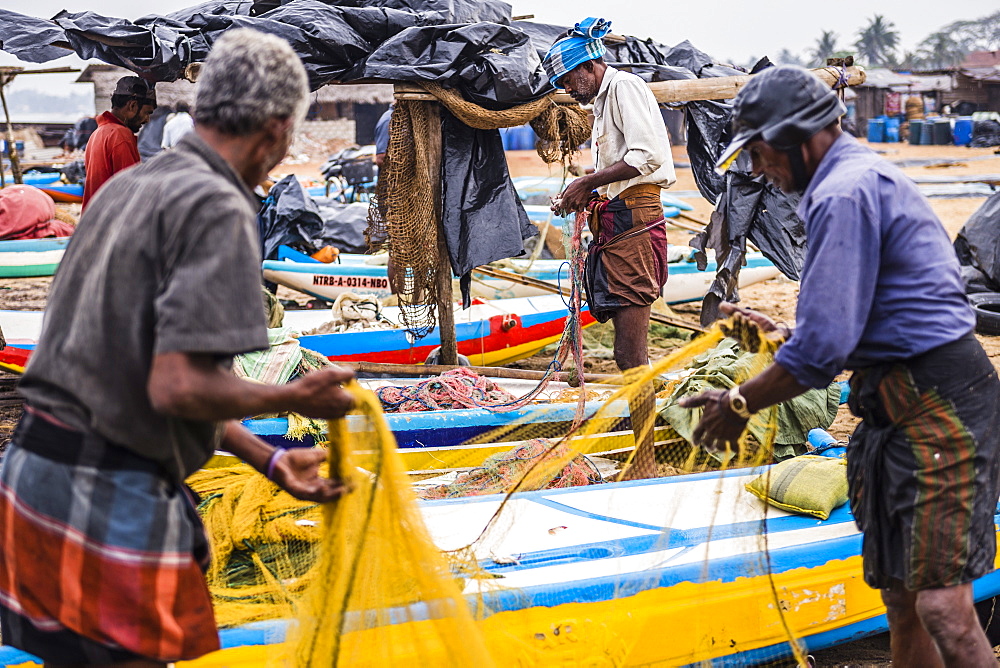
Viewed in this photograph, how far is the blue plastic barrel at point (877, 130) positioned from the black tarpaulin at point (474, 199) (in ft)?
120

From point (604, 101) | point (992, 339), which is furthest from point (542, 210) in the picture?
point (604, 101)

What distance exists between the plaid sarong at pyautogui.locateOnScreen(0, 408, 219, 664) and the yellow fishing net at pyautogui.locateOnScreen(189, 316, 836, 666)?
529mm

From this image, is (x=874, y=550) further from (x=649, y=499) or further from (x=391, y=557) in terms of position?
(x=649, y=499)

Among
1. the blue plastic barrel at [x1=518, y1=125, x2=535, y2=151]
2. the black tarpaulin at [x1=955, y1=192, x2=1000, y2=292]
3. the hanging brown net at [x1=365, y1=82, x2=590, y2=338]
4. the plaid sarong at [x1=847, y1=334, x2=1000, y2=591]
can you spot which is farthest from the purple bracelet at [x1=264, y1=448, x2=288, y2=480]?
the blue plastic barrel at [x1=518, y1=125, x2=535, y2=151]

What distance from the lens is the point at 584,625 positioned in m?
3.30

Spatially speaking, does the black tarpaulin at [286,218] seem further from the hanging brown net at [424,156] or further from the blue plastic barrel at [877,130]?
the blue plastic barrel at [877,130]

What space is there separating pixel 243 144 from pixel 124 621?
106cm

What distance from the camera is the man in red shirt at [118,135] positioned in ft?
20.4

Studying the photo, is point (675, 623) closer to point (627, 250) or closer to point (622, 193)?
point (627, 250)

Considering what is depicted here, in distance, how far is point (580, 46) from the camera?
16.4 feet

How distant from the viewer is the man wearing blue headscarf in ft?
16.2

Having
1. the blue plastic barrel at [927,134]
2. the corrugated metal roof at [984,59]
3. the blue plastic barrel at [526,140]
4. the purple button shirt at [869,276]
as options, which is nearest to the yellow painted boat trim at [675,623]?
the purple button shirt at [869,276]

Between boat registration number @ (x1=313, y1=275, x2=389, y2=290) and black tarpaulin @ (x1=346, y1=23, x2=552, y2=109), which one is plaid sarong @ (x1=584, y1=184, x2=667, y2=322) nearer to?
black tarpaulin @ (x1=346, y1=23, x2=552, y2=109)

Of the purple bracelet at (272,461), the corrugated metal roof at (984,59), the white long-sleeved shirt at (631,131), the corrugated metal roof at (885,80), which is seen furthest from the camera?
the corrugated metal roof at (984,59)
